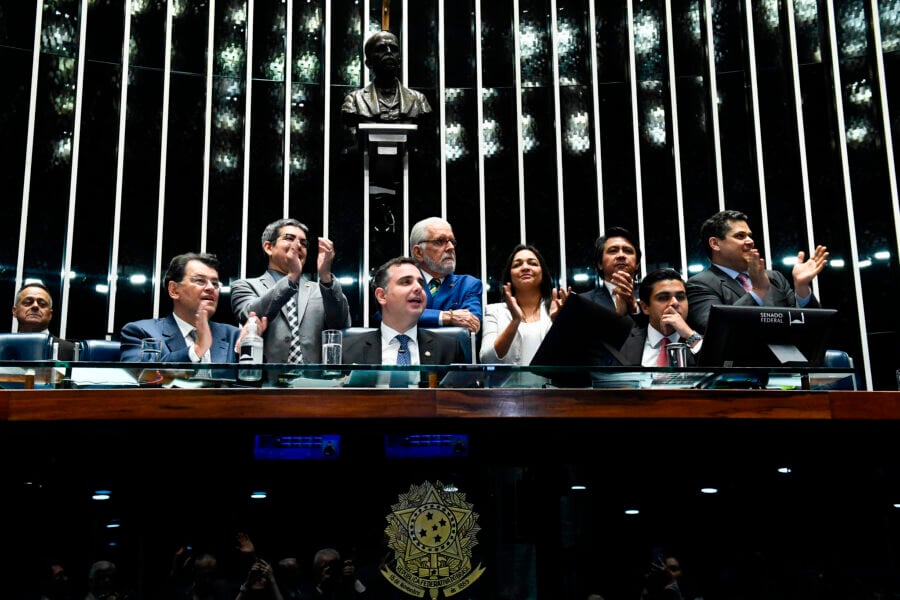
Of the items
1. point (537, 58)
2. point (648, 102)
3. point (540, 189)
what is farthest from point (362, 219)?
point (648, 102)

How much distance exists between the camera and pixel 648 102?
6004 mm

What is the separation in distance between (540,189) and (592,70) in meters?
0.85

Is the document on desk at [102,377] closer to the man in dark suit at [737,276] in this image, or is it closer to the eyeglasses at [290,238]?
the eyeglasses at [290,238]

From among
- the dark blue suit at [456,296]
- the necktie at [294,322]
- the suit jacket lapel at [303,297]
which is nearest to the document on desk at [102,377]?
the necktie at [294,322]

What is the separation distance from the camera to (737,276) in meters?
4.19

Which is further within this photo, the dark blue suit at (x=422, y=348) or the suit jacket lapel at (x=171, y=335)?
the suit jacket lapel at (x=171, y=335)

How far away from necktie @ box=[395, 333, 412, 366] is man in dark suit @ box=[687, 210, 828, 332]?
121 cm

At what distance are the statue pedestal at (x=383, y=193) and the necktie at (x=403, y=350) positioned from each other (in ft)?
6.51

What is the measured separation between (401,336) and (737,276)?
158 centimetres

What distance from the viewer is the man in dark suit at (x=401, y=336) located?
11.5 ft

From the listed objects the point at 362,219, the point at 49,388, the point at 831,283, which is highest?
the point at 362,219

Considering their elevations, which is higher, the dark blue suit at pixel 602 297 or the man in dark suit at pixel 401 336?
the dark blue suit at pixel 602 297
